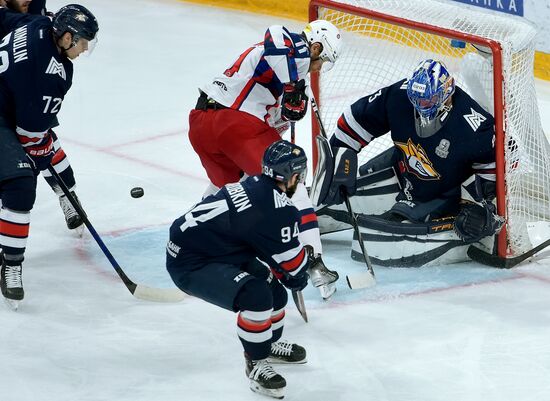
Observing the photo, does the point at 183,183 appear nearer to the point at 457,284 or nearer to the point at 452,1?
the point at 457,284

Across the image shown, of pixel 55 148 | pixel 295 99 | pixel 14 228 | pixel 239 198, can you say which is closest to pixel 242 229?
pixel 239 198

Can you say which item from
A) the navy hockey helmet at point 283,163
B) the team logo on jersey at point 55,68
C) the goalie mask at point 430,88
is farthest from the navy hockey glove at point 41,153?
the goalie mask at point 430,88

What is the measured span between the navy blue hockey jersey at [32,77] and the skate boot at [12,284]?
0.49 metres

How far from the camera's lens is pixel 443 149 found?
172 inches

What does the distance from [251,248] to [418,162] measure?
3.99 ft

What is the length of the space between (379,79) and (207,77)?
83.9 inches

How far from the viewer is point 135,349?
150 inches

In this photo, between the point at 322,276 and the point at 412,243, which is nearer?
the point at 322,276

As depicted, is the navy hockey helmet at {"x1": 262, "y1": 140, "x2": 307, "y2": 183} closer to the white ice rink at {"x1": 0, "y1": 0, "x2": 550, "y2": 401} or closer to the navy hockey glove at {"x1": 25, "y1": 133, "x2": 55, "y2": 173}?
the white ice rink at {"x1": 0, "y1": 0, "x2": 550, "y2": 401}

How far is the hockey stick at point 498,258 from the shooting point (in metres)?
4.42

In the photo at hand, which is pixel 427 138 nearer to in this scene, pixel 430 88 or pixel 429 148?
pixel 429 148

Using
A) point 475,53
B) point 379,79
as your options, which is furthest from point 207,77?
point 475,53

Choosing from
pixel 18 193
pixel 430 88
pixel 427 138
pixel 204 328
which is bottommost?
pixel 204 328

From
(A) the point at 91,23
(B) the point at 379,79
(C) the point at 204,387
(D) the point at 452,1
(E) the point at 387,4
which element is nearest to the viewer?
(C) the point at 204,387
